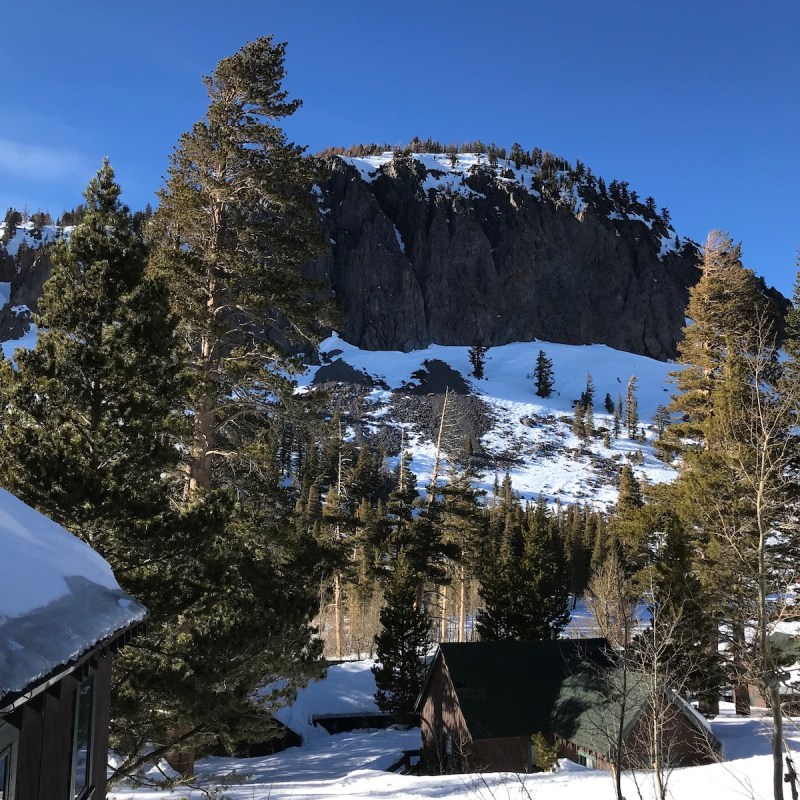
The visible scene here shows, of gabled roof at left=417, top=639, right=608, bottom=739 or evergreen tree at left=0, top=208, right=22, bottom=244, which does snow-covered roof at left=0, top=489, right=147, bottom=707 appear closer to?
gabled roof at left=417, top=639, right=608, bottom=739

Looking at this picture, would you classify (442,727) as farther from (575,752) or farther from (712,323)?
(712,323)

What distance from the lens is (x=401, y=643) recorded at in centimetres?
3030

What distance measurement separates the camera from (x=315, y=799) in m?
16.8

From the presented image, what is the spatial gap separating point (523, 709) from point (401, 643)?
28.0ft

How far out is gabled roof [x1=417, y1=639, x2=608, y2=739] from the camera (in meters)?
22.6

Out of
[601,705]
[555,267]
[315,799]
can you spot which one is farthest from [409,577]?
[555,267]

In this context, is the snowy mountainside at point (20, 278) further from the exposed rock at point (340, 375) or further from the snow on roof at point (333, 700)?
the snow on roof at point (333, 700)

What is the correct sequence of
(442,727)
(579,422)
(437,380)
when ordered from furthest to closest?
(437,380), (579,422), (442,727)

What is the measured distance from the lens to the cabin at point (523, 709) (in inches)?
789

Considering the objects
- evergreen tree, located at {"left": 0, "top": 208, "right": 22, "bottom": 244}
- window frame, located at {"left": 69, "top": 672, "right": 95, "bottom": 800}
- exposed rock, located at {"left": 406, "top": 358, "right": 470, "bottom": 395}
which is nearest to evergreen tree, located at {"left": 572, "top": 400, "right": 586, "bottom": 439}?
exposed rock, located at {"left": 406, "top": 358, "right": 470, "bottom": 395}

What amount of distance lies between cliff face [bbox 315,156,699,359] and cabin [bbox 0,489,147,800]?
152395 mm

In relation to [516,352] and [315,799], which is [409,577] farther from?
[516,352]

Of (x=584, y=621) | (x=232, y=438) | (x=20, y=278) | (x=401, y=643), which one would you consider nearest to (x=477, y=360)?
(x=584, y=621)

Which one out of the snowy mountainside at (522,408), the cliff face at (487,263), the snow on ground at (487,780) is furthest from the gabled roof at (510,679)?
the cliff face at (487,263)
